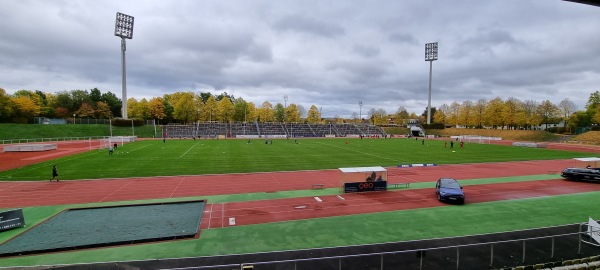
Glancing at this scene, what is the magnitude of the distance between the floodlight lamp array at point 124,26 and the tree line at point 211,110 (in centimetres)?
3363

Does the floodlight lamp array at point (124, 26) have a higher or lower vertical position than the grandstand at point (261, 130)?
higher

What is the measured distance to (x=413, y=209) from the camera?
63.0ft

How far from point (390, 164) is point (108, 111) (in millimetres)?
118941

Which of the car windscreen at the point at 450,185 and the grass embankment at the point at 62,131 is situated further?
the grass embankment at the point at 62,131

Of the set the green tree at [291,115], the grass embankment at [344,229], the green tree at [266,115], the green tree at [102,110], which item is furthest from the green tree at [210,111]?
the grass embankment at [344,229]

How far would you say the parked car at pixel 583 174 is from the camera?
1069 inches

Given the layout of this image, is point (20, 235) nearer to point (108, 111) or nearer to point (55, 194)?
point (55, 194)

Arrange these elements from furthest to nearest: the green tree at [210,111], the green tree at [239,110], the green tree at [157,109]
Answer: the green tree at [239,110]
the green tree at [210,111]
the green tree at [157,109]

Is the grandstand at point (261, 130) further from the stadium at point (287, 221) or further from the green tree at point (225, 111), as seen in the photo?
the stadium at point (287, 221)

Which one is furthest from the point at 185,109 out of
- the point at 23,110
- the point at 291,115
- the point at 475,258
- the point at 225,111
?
the point at 475,258

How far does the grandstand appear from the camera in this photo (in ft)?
325

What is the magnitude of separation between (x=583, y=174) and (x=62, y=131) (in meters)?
102

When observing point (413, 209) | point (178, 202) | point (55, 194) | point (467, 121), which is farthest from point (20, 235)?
point (467, 121)

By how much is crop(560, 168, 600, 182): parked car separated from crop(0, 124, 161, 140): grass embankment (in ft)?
311
